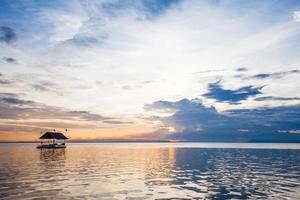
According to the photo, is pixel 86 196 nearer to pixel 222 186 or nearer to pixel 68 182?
pixel 68 182

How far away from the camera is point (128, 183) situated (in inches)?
1412

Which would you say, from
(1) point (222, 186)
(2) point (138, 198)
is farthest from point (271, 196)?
(2) point (138, 198)

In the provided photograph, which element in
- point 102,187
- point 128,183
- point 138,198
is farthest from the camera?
point 128,183

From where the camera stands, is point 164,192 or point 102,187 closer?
point 164,192

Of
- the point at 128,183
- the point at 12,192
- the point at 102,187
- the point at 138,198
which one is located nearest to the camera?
the point at 138,198

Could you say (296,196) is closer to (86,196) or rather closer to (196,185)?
(196,185)

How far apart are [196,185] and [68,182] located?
47.4 ft

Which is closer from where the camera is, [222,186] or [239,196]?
[239,196]

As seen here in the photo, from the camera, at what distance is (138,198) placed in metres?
26.8

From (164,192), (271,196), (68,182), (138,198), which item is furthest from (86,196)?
(271,196)

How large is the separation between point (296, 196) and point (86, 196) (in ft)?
60.5

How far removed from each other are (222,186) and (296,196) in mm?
7714

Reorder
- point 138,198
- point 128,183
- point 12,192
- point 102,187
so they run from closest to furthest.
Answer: point 138,198 → point 12,192 → point 102,187 → point 128,183

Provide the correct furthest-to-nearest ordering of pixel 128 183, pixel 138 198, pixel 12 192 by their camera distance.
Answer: pixel 128 183
pixel 12 192
pixel 138 198
